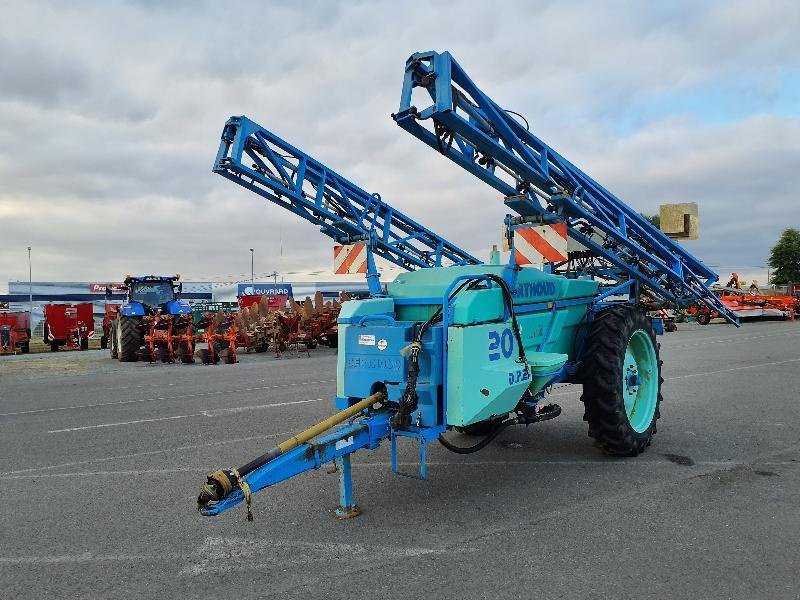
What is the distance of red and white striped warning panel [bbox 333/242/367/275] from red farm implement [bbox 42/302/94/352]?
57.0 ft

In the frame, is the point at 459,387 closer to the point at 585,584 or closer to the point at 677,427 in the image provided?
the point at 585,584

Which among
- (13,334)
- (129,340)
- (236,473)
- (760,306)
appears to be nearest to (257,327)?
(129,340)

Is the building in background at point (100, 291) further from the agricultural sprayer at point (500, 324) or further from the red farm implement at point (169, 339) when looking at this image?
the agricultural sprayer at point (500, 324)

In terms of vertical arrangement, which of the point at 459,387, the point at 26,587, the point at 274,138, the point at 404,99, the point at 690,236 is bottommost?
the point at 26,587

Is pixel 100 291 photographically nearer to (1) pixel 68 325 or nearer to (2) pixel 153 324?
(1) pixel 68 325

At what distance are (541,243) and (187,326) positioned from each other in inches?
568

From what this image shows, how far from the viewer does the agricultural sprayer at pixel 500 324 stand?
4.29 metres

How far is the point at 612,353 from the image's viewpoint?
5672mm

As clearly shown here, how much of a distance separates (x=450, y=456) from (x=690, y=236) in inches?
183

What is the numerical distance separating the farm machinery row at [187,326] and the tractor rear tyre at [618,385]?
12081mm

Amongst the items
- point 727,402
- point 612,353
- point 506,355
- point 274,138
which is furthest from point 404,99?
point 274,138

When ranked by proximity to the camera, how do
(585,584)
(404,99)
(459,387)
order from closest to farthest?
(585,584), (459,387), (404,99)

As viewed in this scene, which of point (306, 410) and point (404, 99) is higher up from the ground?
point (404, 99)

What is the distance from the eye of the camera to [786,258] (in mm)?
57719
